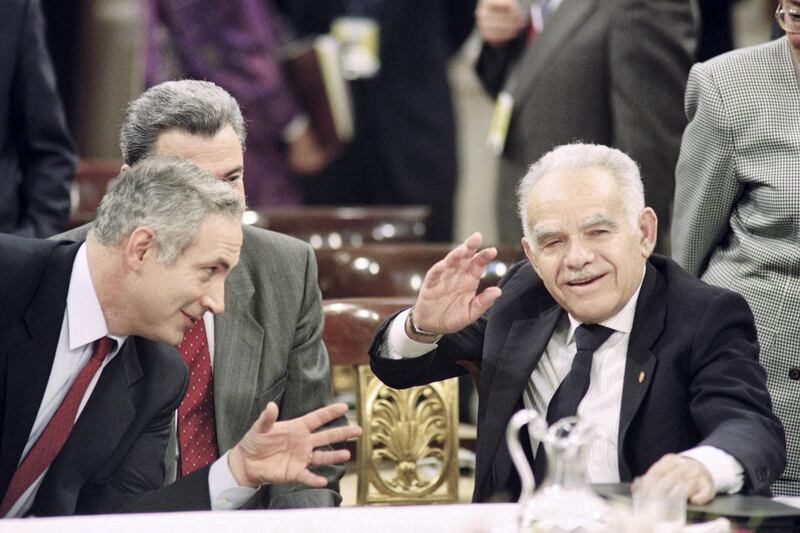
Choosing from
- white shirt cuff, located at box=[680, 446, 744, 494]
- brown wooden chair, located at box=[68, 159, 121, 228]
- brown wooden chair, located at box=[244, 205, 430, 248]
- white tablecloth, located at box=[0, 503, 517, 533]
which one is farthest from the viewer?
brown wooden chair, located at box=[68, 159, 121, 228]

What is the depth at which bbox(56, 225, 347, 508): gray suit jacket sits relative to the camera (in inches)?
110

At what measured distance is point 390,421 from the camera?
3.08m

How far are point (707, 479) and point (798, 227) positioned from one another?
103 centimetres

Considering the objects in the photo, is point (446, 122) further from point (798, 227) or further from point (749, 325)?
point (749, 325)

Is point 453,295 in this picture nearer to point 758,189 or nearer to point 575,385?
point 575,385

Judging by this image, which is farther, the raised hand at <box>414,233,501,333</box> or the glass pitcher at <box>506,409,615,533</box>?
the raised hand at <box>414,233,501,333</box>

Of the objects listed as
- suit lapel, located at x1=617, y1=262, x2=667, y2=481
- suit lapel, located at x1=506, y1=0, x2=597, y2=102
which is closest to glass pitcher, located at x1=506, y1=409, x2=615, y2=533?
suit lapel, located at x1=617, y1=262, x2=667, y2=481

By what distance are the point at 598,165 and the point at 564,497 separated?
1.00 m

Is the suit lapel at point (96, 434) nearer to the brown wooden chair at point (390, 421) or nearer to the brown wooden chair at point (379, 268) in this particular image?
the brown wooden chair at point (390, 421)

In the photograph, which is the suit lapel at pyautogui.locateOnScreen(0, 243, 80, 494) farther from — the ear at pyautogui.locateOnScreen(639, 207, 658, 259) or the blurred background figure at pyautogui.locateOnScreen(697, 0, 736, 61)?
the blurred background figure at pyautogui.locateOnScreen(697, 0, 736, 61)

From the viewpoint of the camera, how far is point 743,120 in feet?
9.88

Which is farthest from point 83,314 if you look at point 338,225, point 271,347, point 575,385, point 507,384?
point 338,225

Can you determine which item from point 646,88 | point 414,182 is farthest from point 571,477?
point 414,182

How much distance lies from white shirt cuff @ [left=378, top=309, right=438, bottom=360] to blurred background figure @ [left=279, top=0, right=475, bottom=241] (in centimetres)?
358
